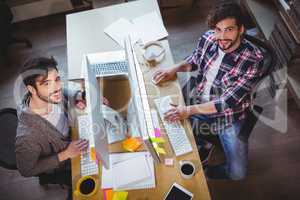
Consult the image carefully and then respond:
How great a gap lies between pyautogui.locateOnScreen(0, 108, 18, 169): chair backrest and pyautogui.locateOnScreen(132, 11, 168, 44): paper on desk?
1.03 m

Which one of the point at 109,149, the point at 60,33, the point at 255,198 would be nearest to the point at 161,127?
the point at 109,149

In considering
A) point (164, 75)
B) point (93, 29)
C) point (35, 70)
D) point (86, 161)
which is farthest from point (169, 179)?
point (93, 29)

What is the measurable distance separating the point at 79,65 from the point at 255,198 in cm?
169

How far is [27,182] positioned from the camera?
2305 mm

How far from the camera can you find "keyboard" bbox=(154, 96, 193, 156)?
157 centimetres

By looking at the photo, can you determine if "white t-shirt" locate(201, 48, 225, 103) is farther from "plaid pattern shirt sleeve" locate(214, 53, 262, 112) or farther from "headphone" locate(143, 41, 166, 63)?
"headphone" locate(143, 41, 166, 63)

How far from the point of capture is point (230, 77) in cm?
171

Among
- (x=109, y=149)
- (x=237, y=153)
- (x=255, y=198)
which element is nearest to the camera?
(x=109, y=149)

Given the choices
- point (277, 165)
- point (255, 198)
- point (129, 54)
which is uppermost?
point (129, 54)

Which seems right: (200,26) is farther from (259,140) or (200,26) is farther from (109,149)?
(109,149)

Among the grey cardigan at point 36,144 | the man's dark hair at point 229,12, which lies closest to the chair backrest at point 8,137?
the grey cardigan at point 36,144

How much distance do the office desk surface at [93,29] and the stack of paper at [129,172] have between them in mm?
705

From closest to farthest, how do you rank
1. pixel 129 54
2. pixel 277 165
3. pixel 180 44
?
pixel 129 54 < pixel 277 165 < pixel 180 44

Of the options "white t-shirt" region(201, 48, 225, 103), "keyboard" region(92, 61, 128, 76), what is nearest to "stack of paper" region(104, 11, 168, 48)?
"keyboard" region(92, 61, 128, 76)
